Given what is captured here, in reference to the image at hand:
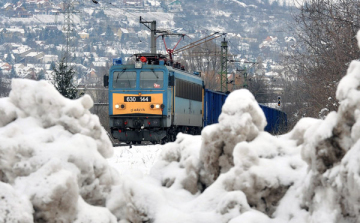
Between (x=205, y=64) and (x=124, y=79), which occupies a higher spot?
(x=124, y=79)

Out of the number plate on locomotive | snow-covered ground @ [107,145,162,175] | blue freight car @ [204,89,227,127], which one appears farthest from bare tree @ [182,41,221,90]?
snow-covered ground @ [107,145,162,175]

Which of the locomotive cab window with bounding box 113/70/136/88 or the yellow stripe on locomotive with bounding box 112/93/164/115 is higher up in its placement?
the locomotive cab window with bounding box 113/70/136/88

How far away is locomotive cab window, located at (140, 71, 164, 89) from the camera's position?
24.7m

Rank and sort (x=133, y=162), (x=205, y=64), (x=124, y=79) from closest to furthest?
(x=133, y=162) → (x=124, y=79) → (x=205, y=64)

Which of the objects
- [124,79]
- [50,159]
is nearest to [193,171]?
[50,159]

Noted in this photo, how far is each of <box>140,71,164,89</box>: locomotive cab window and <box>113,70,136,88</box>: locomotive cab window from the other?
370 millimetres

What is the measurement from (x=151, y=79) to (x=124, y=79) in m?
1.19

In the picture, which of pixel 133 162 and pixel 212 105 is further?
pixel 212 105

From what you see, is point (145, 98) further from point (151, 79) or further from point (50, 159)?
point (50, 159)

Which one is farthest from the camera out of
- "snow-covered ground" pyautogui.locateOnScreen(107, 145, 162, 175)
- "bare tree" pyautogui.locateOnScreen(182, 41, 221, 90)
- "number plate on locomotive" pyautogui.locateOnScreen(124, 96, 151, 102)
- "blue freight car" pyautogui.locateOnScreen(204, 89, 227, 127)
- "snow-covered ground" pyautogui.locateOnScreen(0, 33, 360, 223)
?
"bare tree" pyautogui.locateOnScreen(182, 41, 221, 90)

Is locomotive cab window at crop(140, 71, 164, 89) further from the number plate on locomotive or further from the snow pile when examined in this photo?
the snow pile

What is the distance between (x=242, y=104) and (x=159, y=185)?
3.64ft

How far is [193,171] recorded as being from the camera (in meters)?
5.09

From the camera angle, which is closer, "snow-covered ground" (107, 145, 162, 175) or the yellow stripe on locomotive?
"snow-covered ground" (107, 145, 162, 175)
